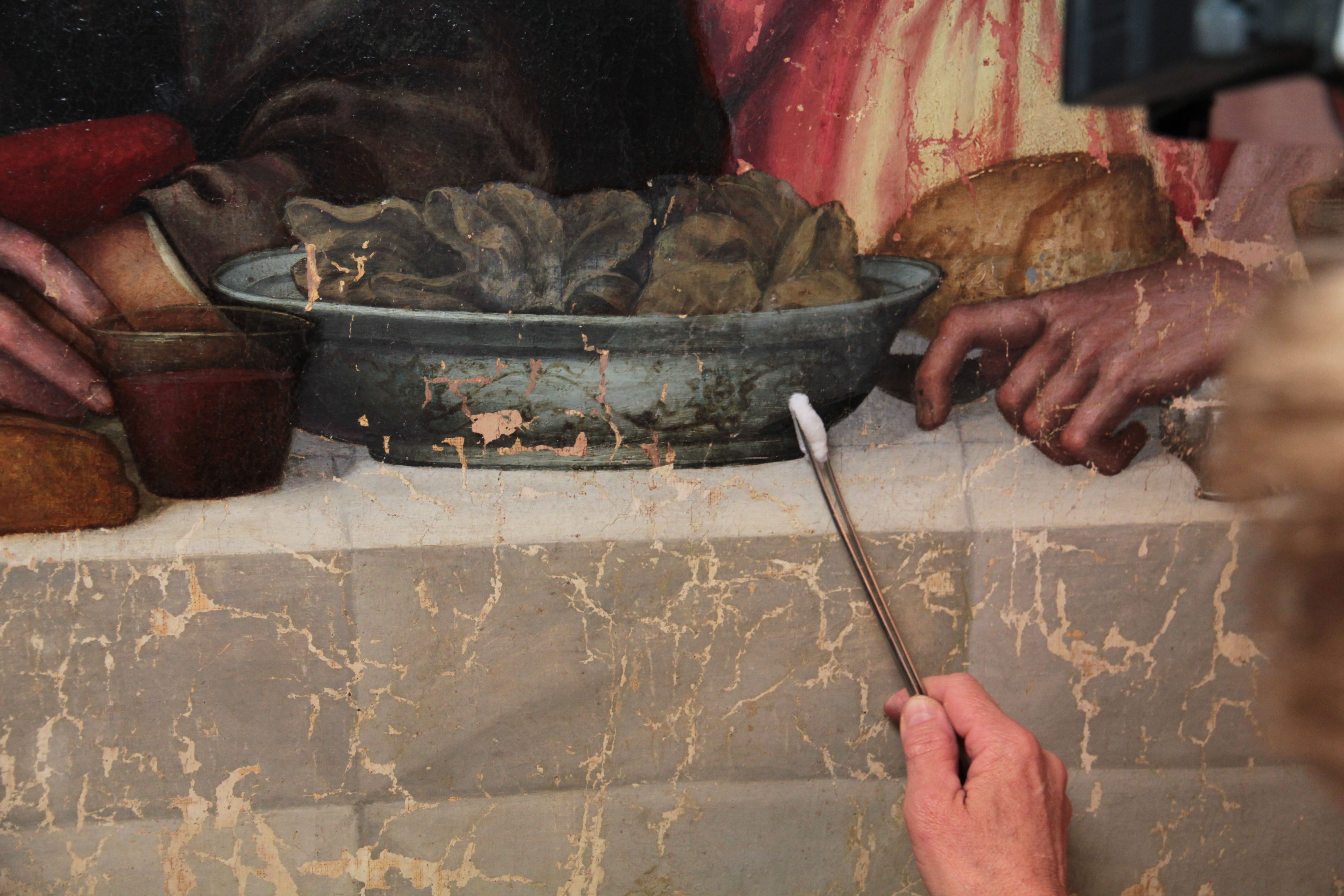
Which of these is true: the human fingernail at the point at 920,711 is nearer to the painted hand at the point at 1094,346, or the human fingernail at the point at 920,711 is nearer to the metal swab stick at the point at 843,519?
the metal swab stick at the point at 843,519

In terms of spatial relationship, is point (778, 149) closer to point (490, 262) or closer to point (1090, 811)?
point (490, 262)

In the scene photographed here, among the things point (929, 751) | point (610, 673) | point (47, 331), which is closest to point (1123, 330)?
point (929, 751)

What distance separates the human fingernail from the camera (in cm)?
76

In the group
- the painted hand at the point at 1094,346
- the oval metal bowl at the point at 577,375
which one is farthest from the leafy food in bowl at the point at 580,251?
the painted hand at the point at 1094,346

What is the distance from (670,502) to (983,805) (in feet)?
1.21

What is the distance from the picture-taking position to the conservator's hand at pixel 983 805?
0.66 meters

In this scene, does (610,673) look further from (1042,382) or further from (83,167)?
(83,167)

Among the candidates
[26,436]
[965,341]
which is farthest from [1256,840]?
[26,436]

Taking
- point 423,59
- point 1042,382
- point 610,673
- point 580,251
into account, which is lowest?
point 610,673

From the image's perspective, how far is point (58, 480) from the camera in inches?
28.9

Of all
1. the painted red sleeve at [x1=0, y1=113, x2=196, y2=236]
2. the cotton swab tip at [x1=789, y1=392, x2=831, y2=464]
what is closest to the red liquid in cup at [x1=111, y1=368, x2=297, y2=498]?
the painted red sleeve at [x1=0, y1=113, x2=196, y2=236]

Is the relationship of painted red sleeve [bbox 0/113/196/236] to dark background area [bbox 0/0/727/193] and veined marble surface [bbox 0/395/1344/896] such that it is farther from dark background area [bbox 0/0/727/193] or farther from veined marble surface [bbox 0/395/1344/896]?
veined marble surface [bbox 0/395/1344/896]

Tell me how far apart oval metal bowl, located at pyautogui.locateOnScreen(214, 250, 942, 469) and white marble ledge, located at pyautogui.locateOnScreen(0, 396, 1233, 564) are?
2cm

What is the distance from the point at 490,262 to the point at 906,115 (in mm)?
395
